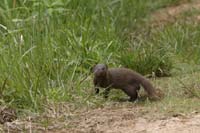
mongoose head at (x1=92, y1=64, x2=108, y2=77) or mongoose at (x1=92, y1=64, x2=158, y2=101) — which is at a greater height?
mongoose head at (x1=92, y1=64, x2=108, y2=77)

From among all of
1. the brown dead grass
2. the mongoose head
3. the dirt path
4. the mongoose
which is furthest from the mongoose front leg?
the brown dead grass

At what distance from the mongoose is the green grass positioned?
0.15 m

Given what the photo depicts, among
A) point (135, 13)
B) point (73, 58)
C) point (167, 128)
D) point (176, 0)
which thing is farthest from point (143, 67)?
point (176, 0)

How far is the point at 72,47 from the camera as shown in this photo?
6.73 m

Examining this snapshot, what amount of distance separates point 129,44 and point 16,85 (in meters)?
2.47

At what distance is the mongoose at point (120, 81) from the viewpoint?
5780mm

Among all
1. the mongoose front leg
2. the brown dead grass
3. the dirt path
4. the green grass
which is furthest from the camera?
the brown dead grass

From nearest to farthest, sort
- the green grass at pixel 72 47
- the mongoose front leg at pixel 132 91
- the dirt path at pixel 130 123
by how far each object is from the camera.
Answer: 1. the dirt path at pixel 130 123
2. the green grass at pixel 72 47
3. the mongoose front leg at pixel 132 91

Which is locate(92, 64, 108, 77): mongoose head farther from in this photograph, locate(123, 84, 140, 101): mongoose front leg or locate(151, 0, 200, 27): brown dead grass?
locate(151, 0, 200, 27): brown dead grass

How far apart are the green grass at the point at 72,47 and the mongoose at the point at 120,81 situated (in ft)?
0.48

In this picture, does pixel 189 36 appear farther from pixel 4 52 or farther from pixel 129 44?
pixel 4 52

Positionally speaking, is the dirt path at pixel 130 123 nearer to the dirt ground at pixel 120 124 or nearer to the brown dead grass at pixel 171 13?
the dirt ground at pixel 120 124

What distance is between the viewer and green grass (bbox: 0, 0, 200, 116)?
534cm

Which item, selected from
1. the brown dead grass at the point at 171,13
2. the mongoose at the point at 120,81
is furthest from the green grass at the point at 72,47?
the brown dead grass at the point at 171,13
